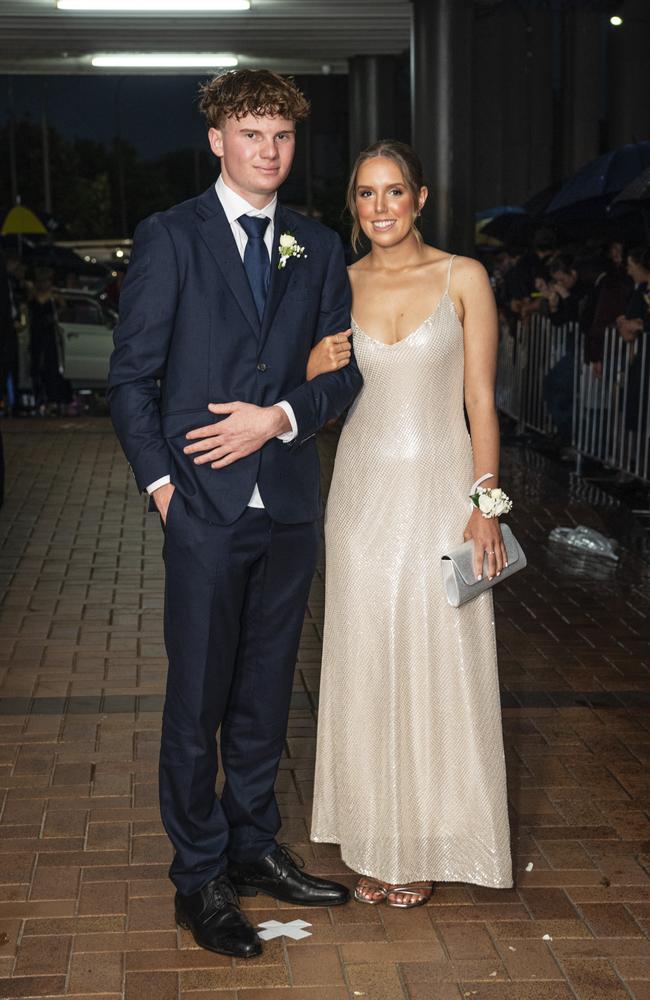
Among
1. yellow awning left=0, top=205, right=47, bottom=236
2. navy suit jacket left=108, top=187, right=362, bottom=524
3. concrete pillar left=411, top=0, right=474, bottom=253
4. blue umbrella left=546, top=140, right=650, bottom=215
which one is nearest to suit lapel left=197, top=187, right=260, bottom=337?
navy suit jacket left=108, top=187, right=362, bottom=524

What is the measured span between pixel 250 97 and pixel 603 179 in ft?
29.3

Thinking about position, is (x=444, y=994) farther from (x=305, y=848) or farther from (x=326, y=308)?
(x=326, y=308)

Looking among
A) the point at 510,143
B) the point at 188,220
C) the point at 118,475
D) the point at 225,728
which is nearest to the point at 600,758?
the point at 225,728

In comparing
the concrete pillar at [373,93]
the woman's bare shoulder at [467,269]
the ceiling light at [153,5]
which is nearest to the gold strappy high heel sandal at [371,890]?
the woman's bare shoulder at [467,269]

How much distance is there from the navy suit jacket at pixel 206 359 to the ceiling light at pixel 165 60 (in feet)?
52.0

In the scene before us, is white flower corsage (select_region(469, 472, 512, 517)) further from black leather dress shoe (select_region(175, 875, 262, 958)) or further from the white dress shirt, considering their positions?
black leather dress shoe (select_region(175, 875, 262, 958))

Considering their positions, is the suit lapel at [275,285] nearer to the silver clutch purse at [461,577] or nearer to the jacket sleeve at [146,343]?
the jacket sleeve at [146,343]

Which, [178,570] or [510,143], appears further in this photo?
[510,143]

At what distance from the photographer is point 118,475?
12469 mm

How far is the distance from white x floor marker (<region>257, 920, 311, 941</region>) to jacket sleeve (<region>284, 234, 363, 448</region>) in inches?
53.8

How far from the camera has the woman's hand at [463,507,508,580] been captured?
3.98 meters

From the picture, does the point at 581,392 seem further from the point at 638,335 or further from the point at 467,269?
the point at 467,269

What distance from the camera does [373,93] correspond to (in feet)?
64.3

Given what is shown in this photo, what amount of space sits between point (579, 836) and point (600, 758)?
0.78m
